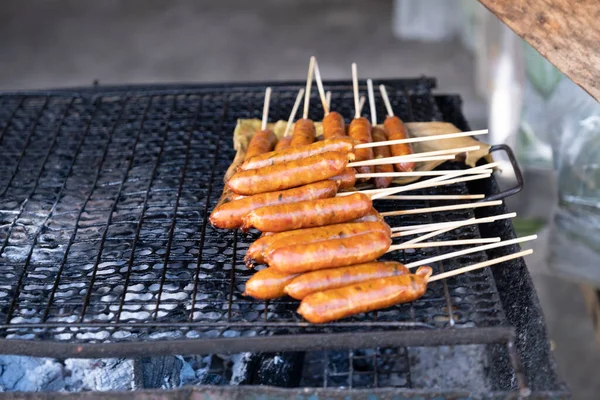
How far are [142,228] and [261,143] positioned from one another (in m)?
0.83

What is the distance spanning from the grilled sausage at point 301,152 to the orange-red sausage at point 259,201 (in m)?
0.21

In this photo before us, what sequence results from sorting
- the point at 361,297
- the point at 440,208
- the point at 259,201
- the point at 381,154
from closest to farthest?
the point at 361,297, the point at 259,201, the point at 440,208, the point at 381,154

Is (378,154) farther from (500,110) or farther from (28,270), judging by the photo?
(500,110)

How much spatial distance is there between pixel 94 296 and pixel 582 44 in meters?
2.44

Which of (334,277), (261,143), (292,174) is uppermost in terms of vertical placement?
(261,143)

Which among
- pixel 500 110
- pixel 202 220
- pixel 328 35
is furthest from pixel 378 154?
pixel 328 35

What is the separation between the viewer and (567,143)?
4.64m

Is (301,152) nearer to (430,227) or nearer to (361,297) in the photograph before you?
(430,227)

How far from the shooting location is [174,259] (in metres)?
3.18

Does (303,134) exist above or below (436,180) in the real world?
above

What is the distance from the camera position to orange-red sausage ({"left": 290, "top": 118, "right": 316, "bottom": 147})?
3.67m

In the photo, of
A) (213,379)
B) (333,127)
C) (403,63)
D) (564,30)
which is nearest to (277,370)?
(213,379)

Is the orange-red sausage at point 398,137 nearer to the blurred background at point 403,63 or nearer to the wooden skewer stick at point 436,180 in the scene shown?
the wooden skewer stick at point 436,180

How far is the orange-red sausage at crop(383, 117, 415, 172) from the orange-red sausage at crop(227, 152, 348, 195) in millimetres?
510
